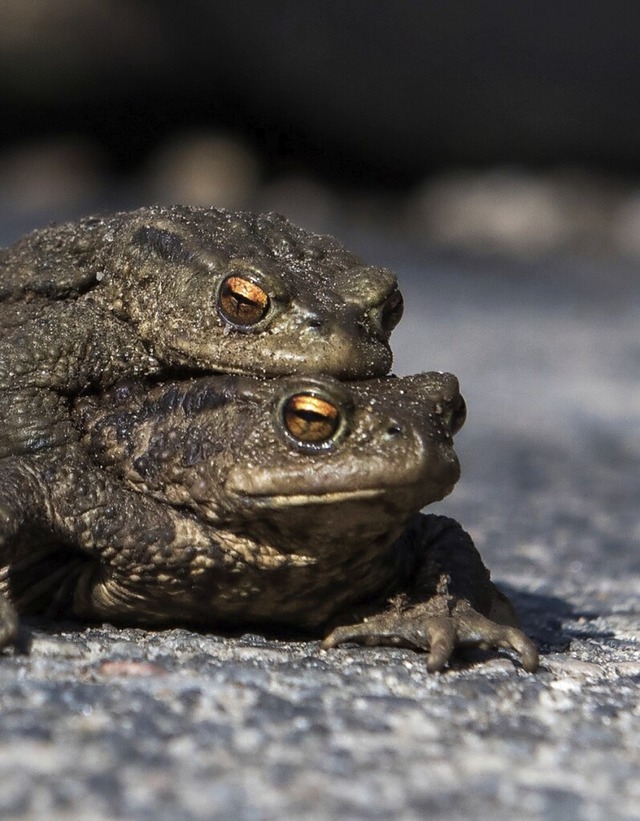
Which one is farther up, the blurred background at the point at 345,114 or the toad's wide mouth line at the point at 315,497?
the blurred background at the point at 345,114

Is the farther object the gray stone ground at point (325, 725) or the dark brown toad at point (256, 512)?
the dark brown toad at point (256, 512)

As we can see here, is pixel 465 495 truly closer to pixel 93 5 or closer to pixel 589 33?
pixel 589 33

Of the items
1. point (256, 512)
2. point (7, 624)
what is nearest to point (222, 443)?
point (256, 512)

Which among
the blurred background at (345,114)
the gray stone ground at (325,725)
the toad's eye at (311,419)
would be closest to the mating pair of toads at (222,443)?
the toad's eye at (311,419)

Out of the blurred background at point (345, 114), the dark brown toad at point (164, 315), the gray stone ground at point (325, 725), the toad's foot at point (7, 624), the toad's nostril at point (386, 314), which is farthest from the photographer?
the blurred background at point (345, 114)

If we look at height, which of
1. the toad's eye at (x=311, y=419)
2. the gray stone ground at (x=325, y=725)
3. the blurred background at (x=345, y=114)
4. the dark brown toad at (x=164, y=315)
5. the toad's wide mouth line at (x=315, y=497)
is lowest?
the gray stone ground at (x=325, y=725)

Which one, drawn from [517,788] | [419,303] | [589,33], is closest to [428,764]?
[517,788]

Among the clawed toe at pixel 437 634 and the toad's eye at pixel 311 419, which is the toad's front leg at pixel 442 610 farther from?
the toad's eye at pixel 311 419
